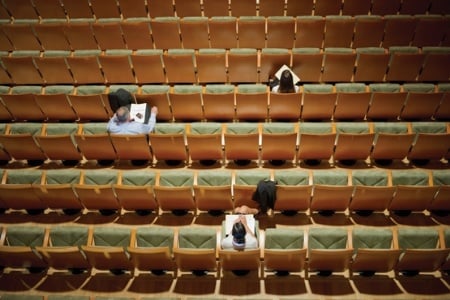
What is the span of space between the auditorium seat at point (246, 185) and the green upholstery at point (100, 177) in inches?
18.5

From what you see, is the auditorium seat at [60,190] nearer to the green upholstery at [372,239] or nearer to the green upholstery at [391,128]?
the green upholstery at [372,239]

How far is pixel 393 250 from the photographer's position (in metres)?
1.22

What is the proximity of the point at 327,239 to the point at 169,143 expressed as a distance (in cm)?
69

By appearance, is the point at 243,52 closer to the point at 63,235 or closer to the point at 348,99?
the point at 348,99

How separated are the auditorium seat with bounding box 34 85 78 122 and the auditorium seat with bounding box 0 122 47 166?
0.09m

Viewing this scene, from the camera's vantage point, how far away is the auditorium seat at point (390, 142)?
1497mm

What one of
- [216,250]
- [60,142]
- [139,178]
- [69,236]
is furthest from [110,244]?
[60,142]

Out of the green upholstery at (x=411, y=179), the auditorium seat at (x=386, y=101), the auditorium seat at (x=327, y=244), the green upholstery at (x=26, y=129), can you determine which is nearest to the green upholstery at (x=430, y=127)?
the auditorium seat at (x=386, y=101)

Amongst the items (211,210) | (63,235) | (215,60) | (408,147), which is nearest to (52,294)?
(63,235)

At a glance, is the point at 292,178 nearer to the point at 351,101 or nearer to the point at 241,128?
the point at 241,128

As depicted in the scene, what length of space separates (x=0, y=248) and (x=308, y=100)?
4.11 feet

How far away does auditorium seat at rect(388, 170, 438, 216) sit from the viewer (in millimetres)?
1381

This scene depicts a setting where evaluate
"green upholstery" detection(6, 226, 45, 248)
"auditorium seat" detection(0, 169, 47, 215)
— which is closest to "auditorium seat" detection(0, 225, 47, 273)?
"green upholstery" detection(6, 226, 45, 248)

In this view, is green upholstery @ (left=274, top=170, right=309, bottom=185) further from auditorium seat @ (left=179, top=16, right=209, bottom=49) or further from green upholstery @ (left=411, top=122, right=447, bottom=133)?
auditorium seat @ (left=179, top=16, right=209, bottom=49)
